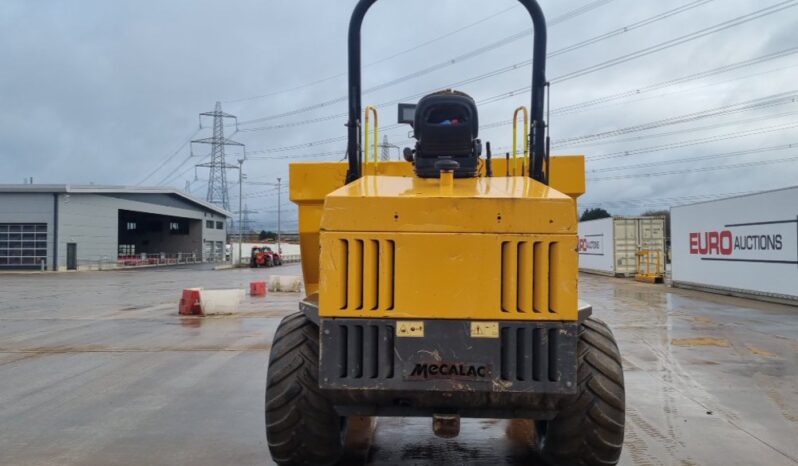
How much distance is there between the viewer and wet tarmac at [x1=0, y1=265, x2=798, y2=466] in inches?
197

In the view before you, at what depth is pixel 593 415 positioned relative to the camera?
3.66 meters

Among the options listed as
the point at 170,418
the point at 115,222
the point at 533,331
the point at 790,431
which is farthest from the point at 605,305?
the point at 115,222

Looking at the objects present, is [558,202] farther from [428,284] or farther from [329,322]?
[329,322]

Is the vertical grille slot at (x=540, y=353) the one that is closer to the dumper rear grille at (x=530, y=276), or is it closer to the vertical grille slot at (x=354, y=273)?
the dumper rear grille at (x=530, y=276)

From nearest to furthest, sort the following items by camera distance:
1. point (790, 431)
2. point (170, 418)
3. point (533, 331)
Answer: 1. point (533, 331)
2. point (790, 431)
3. point (170, 418)

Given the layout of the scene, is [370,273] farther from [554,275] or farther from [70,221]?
[70,221]

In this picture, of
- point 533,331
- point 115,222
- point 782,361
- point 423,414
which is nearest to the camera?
A: point 533,331

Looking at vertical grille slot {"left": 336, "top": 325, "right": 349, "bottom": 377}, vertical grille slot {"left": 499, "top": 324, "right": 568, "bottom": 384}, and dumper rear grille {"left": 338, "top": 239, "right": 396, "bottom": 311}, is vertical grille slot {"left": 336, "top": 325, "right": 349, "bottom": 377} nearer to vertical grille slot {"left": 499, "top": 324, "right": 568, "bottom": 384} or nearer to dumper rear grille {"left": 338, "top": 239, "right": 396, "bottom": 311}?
dumper rear grille {"left": 338, "top": 239, "right": 396, "bottom": 311}

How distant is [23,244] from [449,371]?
49.9 metres

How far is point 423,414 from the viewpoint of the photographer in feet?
11.8

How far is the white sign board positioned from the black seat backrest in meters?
29.6

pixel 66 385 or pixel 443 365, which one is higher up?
Result: pixel 443 365

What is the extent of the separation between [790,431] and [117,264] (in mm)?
52941

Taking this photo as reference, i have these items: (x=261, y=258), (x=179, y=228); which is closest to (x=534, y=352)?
(x=261, y=258)
